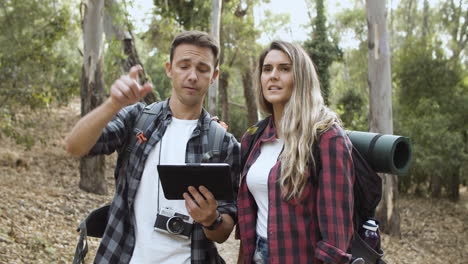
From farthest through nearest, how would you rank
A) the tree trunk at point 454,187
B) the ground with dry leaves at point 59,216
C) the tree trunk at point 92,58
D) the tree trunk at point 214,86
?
1. the tree trunk at point 454,187
2. the tree trunk at point 214,86
3. the tree trunk at point 92,58
4. the ground with dry leaves at point 59,216

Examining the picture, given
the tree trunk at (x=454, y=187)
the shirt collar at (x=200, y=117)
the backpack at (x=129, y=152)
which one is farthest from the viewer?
the tree trunk at (x=454, y=187)

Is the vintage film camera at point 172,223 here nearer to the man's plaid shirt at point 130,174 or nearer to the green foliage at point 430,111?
the man's plaid shirt at point 130,174

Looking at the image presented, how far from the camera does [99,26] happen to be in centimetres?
915

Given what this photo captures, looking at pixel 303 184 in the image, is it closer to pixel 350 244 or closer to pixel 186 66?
pixel 350 244

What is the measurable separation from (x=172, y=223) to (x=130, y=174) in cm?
38

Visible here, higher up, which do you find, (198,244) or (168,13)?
(168,13)

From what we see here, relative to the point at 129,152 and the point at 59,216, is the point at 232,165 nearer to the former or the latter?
the point at 129,152

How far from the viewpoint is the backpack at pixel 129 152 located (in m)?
2.36

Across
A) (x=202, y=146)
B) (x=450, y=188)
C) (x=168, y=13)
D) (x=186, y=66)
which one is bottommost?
(x=450, y=188)

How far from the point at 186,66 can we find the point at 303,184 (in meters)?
0.98

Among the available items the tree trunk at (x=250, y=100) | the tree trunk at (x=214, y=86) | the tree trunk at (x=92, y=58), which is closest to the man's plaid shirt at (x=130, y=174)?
the tree trunk at (x=92, y=58)

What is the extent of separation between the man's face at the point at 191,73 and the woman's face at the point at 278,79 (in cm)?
37

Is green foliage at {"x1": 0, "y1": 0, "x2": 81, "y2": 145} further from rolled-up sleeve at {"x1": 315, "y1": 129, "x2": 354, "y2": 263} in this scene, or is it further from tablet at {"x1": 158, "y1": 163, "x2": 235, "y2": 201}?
rolled-up sleeve at {"x1": 315, "y1": 129, "x2": 354, "y2": 263}

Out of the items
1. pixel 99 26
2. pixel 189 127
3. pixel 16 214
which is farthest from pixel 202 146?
pixel 99 26
